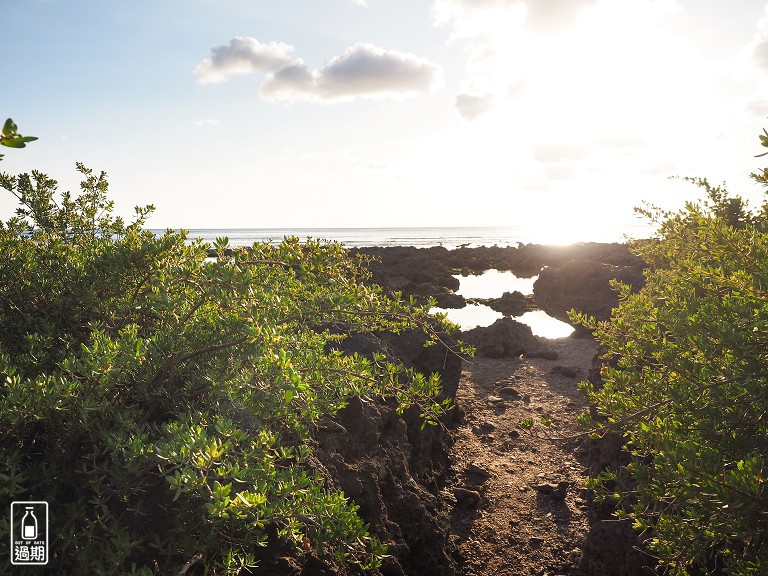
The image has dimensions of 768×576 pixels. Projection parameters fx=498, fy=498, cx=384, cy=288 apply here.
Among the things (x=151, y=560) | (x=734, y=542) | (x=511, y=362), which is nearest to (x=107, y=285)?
(x=151, y=560)

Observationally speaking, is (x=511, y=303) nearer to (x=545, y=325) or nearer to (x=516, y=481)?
(x=545, y=325)

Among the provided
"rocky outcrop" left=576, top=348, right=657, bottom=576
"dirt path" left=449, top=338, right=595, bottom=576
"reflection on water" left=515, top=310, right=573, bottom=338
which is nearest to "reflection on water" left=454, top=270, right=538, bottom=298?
"reflection on water" left=515, top=310, right=573, bottom=338

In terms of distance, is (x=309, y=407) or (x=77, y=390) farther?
(x=309, y=407)

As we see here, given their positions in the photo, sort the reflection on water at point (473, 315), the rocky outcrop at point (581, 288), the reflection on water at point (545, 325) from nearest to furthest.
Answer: the reflection on water at point (545, 325), the reflection on water at point (473, 315), the rocky outcrop at point (581, 288)

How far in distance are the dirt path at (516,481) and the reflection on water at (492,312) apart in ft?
8.21

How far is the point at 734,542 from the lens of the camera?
3.43 metres

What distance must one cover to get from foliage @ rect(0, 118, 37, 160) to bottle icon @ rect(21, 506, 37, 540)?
6.65 feet


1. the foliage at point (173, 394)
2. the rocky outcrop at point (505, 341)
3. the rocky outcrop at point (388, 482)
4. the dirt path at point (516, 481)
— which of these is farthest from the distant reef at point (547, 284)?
the foliage at point (173, 394)

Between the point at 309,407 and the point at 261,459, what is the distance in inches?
21.3

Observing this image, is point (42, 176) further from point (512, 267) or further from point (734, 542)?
point (512, 267)

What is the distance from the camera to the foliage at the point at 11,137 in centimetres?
183

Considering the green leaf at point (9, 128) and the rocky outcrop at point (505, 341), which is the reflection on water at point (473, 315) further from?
the green leaf at point (9, 128)

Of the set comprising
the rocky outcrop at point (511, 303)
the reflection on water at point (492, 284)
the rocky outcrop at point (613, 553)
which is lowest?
the rocky outcrop at point (613, 553)

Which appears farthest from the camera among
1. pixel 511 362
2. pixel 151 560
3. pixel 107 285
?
pixel 511 362
